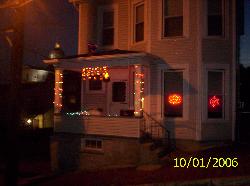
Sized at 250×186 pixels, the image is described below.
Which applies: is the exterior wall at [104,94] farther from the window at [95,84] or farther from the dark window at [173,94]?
the dark window at [173,94]

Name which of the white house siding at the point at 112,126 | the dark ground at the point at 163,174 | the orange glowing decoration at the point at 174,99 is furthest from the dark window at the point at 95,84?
the dark ground at the point at 163,174

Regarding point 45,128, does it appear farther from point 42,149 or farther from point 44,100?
point 42,149

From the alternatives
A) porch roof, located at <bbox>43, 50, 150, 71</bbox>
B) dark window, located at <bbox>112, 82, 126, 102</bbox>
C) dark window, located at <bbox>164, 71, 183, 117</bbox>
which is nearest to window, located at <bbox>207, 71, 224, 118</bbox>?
dark window, located at <bbox>164, 71, 183, 117</bbox>

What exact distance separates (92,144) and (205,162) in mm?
5496

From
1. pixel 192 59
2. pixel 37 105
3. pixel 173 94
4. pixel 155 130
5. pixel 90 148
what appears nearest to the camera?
pixel 192 59

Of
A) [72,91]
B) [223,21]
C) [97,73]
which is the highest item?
[223,21]

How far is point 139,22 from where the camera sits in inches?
676

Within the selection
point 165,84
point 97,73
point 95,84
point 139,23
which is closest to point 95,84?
point 95,84

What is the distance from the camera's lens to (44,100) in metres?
34.0

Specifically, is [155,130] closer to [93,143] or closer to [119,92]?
[93,143]

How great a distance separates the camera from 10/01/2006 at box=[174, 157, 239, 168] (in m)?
12.5

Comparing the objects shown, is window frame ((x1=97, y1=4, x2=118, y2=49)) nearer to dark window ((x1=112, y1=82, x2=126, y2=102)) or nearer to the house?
the house

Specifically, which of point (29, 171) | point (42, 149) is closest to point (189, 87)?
point (29, 171)

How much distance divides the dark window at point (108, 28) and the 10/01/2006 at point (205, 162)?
25.0 ft
